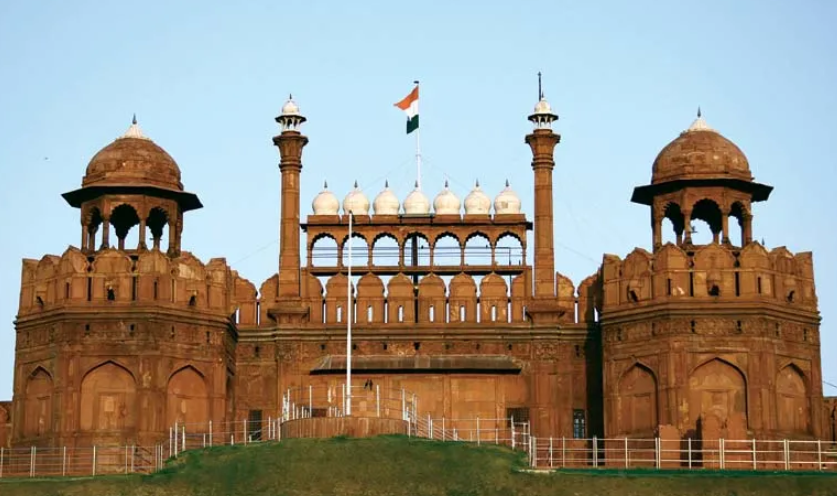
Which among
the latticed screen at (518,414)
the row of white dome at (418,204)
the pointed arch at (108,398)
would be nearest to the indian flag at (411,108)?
the row of white dome at (418,204)

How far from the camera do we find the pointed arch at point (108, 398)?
2662 inches

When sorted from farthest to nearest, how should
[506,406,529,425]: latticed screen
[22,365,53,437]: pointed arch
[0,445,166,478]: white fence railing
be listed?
[506,406,529,425]: latticed screen < [22,365,53,437]: pointed arch < [0,445,166,478]: white fence railing

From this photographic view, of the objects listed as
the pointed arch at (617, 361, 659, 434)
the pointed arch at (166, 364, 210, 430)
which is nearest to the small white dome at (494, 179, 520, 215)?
the pointed arch at (617, 361, 659, 434)

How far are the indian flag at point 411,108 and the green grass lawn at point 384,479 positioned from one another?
727 inches

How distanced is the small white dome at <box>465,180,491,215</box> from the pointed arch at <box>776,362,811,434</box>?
45.0ft

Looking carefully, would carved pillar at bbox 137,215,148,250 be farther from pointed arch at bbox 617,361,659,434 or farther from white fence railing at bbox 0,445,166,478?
pointed arch at bbox 617,361,659,434

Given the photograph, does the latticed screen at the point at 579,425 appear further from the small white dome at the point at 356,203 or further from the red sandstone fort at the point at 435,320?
the small white dome at the point at 356,203

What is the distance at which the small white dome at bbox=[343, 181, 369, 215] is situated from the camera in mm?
75562

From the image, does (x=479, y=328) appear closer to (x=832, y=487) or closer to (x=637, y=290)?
(x=637, y=290)

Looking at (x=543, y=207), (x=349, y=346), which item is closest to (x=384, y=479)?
Answer: (x=349, y=346)

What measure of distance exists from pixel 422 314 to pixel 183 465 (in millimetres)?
15232

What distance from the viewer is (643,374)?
6856 centimetres

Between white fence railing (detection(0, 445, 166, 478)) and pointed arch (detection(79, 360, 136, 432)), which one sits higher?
pointed arch (detection(79, 360, 136, 432))

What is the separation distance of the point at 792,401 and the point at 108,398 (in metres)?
23.6
